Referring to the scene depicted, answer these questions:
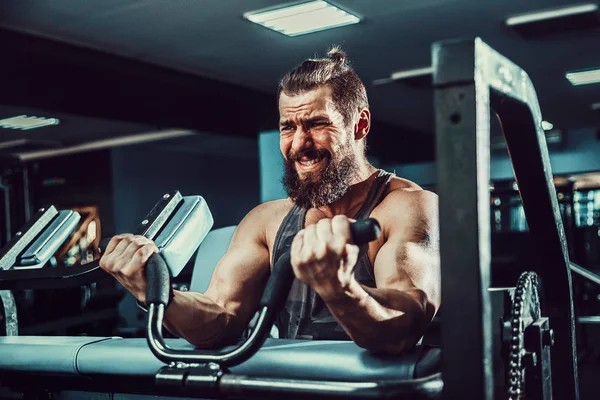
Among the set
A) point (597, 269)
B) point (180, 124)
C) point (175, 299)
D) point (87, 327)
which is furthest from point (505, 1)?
point (87, 327)

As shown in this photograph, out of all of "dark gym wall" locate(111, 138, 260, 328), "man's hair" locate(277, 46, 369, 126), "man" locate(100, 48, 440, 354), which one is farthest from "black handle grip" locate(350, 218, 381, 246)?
"dark gym wall" locate(111, 138, 260, 328)

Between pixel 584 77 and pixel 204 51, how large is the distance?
4.08 meters

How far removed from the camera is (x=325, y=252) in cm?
81

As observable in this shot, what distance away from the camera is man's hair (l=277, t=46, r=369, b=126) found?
161 cm

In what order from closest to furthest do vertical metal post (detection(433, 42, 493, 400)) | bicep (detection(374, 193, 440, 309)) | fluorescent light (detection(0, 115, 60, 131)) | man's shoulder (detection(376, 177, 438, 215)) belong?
vertical metal post (detection(433, 42, 493, 400)), bicep (detection(374, 193, 440, 309)), man's shoulder (detection(376, 177, 438, 215)), fluorescent light (detection(0, 115, 60, 131))

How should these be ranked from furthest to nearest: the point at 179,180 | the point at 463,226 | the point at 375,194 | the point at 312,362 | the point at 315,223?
the point at 179,180, the point at 375,194, the point at 315,223, the point at 312,362, the point at 463,226

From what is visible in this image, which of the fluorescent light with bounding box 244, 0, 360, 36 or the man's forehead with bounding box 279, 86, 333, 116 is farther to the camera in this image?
the fluorescent light with bounding box 244, 0, 360, 36

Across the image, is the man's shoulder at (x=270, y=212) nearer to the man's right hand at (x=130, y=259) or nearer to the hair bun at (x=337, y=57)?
the hair bun at (x=337, y=57)

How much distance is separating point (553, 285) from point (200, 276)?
159 centimetres

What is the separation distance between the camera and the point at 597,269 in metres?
5.36

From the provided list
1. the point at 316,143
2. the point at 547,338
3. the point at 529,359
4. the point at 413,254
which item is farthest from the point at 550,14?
the point at 529,359

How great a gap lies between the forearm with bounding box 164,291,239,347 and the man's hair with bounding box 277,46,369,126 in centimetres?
52

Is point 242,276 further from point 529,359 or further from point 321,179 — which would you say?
point 529,359

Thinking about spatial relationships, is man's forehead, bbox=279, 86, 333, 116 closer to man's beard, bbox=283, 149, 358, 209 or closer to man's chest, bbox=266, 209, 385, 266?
man's beard, bbox=283, 149, 358, 209
